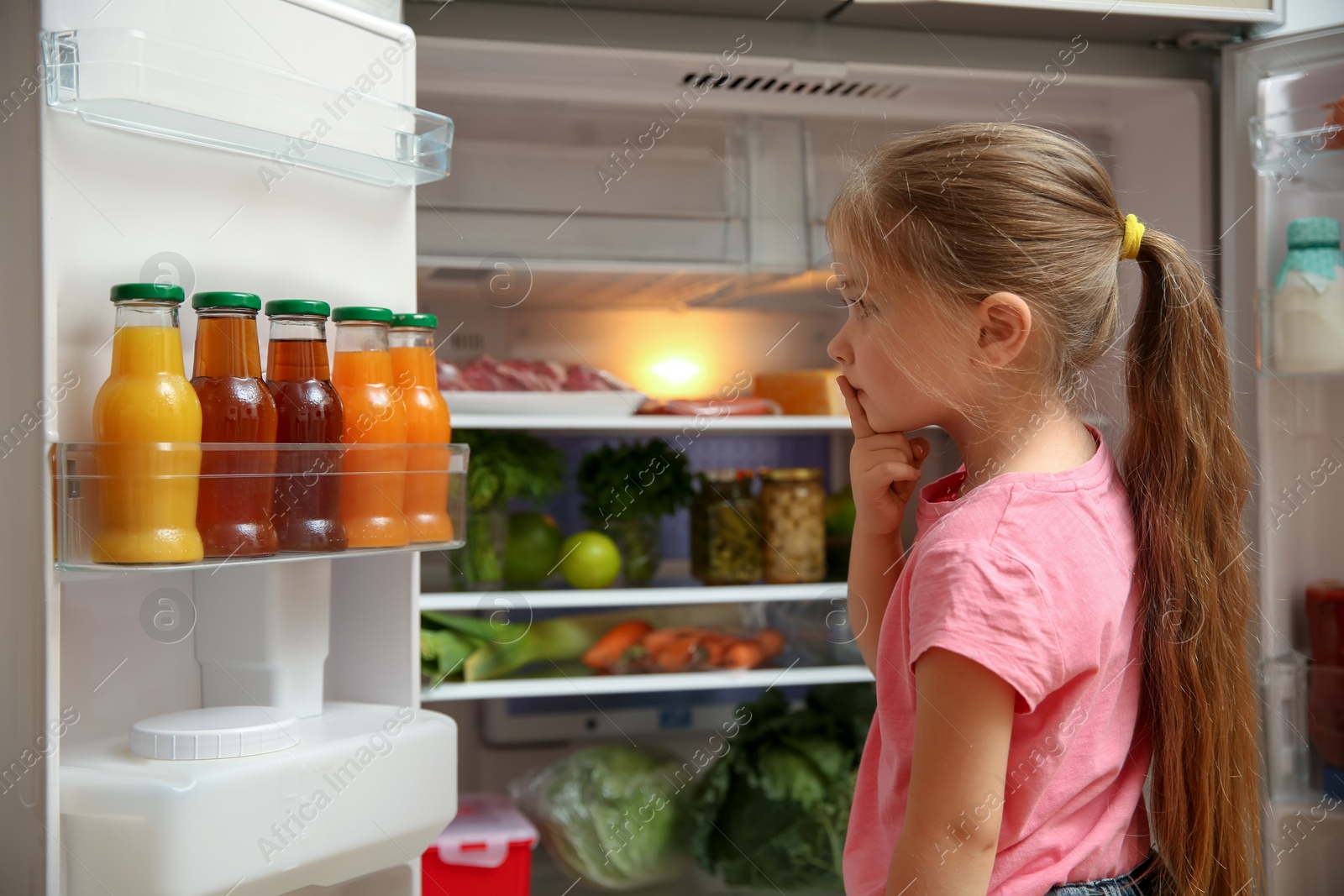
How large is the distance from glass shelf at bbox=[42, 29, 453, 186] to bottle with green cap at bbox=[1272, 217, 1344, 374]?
3.62ft

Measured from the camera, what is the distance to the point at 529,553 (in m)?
1.67

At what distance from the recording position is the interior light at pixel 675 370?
6.35 feet

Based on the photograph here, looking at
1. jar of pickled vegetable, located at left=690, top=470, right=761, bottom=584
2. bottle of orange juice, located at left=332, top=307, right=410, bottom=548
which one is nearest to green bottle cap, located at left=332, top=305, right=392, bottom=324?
bottle of orange juice, located at left=332, top=307, right=410, bottom=548

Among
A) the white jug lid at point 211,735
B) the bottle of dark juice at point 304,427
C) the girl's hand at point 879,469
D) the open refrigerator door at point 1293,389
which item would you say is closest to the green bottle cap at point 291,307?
the bottle of dark juice at point 304,427

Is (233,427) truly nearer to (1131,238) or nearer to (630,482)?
(1131,238)

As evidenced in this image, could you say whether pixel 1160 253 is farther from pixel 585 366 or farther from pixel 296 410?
pixel 585 366

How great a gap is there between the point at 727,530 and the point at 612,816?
48cm

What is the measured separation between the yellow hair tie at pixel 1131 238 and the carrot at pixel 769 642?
40.1 inches

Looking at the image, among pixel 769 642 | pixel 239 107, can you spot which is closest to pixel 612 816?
pixel 769 642

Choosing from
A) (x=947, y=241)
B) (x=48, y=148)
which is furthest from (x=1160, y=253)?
(x=48, y=148)

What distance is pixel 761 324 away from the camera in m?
1.98

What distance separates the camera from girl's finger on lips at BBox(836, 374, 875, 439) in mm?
919

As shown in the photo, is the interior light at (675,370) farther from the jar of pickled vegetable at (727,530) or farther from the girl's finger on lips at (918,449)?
the girl's finger on lips at (918,449)

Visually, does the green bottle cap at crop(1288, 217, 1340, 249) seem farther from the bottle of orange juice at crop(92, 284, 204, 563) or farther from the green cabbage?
the bottle of orange juice at crop(92, 284, 204, 563)
